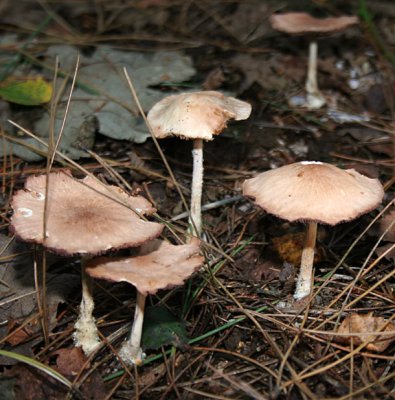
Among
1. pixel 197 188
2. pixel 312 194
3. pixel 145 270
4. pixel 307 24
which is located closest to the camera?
pixel 145 270

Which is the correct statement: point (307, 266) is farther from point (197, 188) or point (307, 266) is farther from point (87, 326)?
point (87, 326)

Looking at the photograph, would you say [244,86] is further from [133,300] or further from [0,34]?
[0,34]

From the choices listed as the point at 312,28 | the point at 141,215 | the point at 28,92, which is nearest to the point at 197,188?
the point at 141,215

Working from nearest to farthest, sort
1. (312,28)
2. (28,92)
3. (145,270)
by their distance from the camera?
(145,270) → (28,92) → (312,28)

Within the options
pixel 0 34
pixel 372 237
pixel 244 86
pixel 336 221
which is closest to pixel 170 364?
pixel 336 221

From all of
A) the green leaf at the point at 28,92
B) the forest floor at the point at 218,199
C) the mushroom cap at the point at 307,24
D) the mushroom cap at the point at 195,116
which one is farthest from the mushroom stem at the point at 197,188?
the mushroom cap at the point at 307,24

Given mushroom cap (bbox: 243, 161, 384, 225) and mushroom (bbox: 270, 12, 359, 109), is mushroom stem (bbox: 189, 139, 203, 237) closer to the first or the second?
mushroom cap (bbox: 243, 161, 384, 225)
